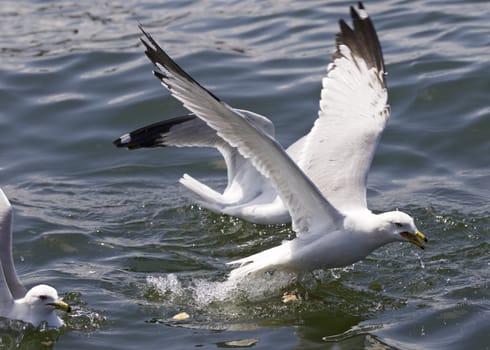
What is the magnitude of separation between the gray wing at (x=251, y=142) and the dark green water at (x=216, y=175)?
2.48ft

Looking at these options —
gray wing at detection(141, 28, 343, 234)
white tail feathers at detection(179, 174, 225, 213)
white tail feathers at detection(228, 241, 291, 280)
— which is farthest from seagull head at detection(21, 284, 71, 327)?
white tail feathers at detection(179, 174, 225, 213)

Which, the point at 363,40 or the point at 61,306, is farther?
the point at 363,40

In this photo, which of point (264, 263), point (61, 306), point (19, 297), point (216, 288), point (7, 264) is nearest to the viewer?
point (61, 306)

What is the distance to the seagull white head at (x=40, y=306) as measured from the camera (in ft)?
25.1

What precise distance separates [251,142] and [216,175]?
12.5ft

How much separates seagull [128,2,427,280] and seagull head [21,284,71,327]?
1.40 meters

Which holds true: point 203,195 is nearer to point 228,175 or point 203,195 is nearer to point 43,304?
point 228,175

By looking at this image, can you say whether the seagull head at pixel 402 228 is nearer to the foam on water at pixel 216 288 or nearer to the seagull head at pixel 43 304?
the foam on water at pixel 216 288

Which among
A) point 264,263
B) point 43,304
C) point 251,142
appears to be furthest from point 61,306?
point 251,142

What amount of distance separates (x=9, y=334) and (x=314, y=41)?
25.9ft

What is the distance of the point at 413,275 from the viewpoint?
340 inches

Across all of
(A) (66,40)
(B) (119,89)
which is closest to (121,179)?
(B) (119,89)

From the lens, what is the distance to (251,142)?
778 centimetres

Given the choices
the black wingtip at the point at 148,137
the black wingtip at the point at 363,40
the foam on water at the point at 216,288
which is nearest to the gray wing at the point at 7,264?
the foam on water at the point at 216,288
